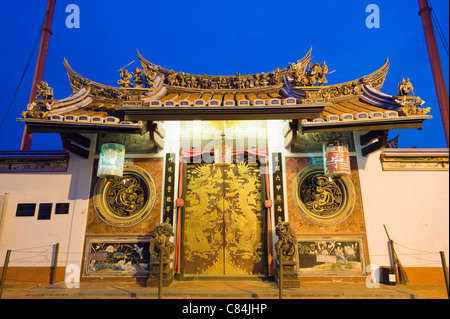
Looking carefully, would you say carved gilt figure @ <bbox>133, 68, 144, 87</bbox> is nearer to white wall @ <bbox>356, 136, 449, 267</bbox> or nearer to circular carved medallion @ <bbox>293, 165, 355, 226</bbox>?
circular carved medallion @ <bbox>293, 165, 355, 226</bbox>

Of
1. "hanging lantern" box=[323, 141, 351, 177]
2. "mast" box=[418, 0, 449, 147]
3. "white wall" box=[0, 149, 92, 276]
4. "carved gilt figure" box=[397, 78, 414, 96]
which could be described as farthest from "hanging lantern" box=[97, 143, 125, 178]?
"mast" box=[418, 0, 449, 147]

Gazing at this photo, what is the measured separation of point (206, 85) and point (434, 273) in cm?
882

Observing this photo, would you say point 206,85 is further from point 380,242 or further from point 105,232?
point 380,242

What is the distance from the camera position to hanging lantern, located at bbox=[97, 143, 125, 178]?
734 centimetres

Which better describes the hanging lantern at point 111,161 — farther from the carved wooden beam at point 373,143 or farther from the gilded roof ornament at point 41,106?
the carved wooden beam at point 373,143

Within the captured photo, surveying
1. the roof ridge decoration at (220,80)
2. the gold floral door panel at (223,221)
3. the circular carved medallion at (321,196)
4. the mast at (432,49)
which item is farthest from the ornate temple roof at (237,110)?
the mast at (432,49)

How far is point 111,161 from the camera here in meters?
7.41

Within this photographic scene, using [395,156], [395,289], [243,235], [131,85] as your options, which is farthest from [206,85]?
A: [395,289]

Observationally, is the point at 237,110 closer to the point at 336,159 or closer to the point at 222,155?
the point at 222,155

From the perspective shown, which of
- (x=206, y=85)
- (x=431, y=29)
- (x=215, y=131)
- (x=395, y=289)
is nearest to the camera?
(x=395, y=289)

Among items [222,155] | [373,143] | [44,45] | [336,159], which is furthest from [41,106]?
→ [373,143]

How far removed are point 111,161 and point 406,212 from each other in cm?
836

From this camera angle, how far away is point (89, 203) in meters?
7.99

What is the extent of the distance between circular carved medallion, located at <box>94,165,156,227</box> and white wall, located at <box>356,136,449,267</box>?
251 inches
